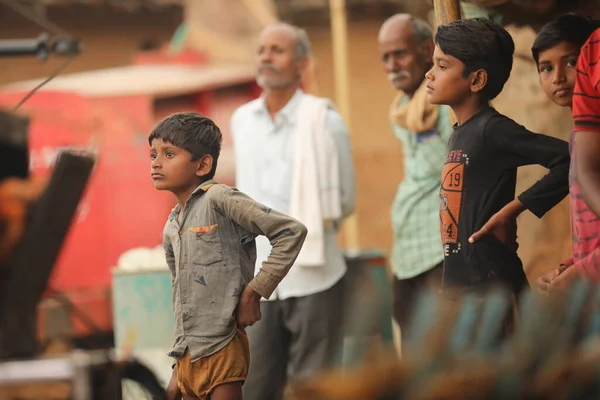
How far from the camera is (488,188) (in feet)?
13.3

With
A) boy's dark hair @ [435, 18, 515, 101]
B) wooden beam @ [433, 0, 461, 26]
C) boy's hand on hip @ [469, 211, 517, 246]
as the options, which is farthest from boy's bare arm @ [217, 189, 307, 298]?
wooden beam @ [433, 0, 461, 26]

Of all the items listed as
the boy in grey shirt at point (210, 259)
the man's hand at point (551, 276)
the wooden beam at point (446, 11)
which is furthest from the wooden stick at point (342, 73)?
the man's hand at point (551, 276)

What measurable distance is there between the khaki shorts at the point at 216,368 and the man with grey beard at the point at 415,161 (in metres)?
1.62

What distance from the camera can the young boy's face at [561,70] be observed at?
13.1 feet

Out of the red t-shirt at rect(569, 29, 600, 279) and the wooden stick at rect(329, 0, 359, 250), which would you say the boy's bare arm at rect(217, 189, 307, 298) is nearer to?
the red t-shirt at rect(569, 29, 600, 279)

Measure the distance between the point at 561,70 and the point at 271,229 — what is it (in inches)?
45.5

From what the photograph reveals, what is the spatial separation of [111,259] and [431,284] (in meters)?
6.49

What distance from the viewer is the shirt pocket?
13.2 feet

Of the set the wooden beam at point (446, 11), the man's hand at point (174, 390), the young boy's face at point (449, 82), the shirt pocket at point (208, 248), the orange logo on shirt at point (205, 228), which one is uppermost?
the wooden beam at point (446, 11)

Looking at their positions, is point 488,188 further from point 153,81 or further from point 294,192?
point 153,81

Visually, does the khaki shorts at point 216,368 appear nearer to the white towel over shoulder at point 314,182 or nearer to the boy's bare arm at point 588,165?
the boy's bare arm at point 588,165

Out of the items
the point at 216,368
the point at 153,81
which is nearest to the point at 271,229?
the point at 216,368

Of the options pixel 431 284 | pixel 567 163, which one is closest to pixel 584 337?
pixel 567 163

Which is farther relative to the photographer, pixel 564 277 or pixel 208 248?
pixel 208 248
